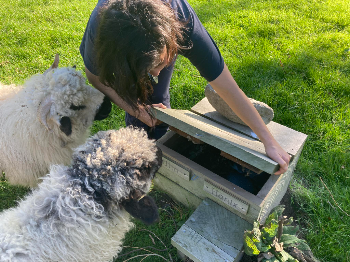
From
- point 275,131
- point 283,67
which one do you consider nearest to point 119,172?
point 275,131

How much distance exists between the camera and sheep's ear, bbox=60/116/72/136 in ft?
8.02

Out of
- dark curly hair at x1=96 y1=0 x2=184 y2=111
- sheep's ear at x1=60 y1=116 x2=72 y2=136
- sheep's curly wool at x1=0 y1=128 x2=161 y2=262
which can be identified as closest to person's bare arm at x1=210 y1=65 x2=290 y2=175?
dark curly hair at x1=96 y1=0 x2=184 y2=111

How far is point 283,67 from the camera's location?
163 inches

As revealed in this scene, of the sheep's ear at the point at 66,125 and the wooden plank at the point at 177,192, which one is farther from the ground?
the sheep's ear at the point at 66,125

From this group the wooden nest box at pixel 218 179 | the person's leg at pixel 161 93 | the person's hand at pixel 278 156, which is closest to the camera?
the person's hand at pixel 278 156

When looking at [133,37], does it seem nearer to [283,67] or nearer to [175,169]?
[175,169]

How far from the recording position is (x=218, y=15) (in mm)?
5539

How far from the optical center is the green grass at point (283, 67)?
269 centimetres

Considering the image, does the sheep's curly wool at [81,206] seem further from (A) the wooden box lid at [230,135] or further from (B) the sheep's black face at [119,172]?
(A) the wooden box lid at [230,135]

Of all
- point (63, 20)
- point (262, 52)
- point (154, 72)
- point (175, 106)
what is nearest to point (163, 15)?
point (154, 72)

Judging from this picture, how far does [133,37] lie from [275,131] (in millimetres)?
1718

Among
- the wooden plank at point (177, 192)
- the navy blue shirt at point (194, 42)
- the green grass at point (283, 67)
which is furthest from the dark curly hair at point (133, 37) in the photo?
the green grass at point (283, 67)

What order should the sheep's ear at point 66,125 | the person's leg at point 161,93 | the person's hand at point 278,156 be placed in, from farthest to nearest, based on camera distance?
1. the person's leg at point 161,93
2. the sheep's ear at point 66,125
3. the person's hand at point 278,156

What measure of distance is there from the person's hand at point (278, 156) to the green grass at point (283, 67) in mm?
1128
